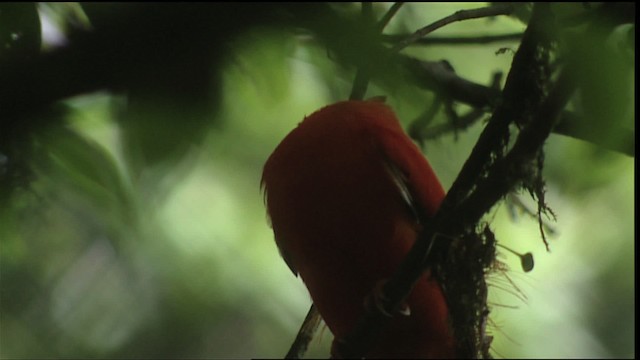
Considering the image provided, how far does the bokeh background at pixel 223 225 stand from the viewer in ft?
2.50

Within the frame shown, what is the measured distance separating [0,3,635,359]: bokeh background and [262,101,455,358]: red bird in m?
0.08

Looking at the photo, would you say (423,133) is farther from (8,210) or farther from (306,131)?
(8,210)

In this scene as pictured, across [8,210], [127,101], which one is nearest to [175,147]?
[127,101]

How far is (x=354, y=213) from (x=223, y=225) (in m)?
1.29

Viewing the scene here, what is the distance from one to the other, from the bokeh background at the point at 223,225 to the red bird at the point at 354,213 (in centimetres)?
8

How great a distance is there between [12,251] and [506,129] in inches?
24.9

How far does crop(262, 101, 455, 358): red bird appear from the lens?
1.71m

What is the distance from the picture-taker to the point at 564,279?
3299 mm

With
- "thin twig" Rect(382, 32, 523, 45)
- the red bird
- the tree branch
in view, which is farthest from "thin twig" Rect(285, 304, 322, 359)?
"thin twig" Rect(382, 32, 523, 45)

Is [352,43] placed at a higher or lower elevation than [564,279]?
higher

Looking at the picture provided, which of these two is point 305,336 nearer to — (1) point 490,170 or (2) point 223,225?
(1) point 490,170

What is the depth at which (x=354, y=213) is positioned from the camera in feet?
5.60

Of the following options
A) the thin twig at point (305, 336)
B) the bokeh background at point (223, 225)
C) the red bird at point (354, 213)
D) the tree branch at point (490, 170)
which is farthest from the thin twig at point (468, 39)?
the tree branch at point (490, 170)

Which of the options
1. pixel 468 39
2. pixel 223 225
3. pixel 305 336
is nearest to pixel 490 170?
pixel 305 336
